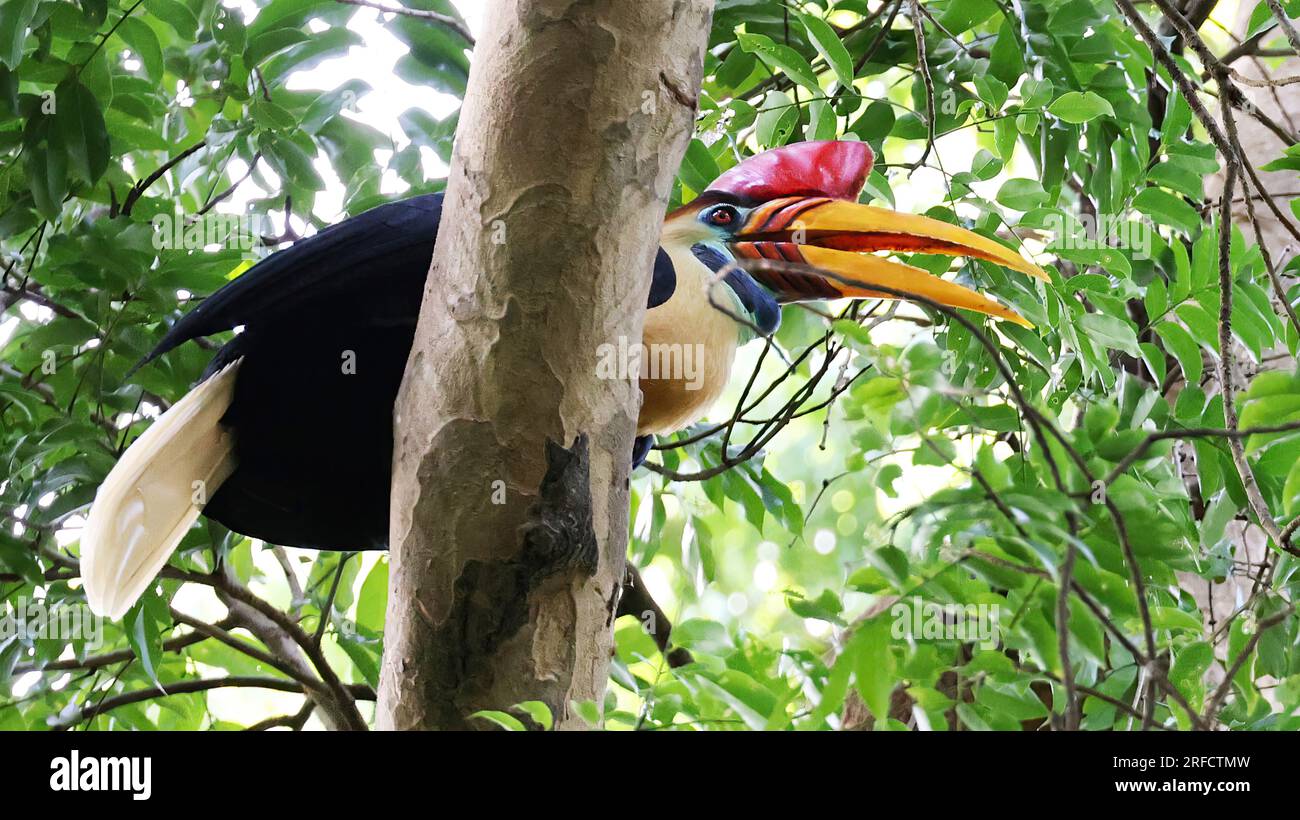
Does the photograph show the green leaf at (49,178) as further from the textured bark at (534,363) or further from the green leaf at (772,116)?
the green leaf at (772,116)

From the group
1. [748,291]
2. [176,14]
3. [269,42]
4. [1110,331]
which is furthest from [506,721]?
[176,14]

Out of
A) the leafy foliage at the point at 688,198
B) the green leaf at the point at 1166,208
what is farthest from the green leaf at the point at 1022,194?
the green leaf at the point at 1166,208

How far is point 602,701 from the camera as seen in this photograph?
1.09 m

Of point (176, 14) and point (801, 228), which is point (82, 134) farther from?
point (801, 228)

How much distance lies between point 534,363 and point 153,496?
1.88 ft

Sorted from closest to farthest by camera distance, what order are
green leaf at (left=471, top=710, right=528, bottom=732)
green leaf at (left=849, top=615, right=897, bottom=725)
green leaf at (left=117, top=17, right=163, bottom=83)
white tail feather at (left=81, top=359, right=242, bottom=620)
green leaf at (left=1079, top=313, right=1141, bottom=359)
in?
green leaf at (left=849, top=615, right=897, bottom=725) < green leaf at (left=471, top=710, right=528, bottom=732) < white tail feather at (left=81, top=359, right=242, bottom=620) < green leaf at (left=1079, top=313, right=1141, bottom=359) < green leaf at (left=117, top=17, right=163, bottom=83)

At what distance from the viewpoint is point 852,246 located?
1.58 m

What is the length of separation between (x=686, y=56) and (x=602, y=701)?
1.95ft

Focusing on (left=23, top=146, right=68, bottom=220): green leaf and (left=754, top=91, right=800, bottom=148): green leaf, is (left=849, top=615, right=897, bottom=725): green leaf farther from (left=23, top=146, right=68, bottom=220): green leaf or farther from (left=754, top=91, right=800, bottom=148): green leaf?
(left=23, top=146, right=68, bottom=220): green leaf

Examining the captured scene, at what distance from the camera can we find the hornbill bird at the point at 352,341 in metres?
1.36

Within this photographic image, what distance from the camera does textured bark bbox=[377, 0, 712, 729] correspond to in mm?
1053

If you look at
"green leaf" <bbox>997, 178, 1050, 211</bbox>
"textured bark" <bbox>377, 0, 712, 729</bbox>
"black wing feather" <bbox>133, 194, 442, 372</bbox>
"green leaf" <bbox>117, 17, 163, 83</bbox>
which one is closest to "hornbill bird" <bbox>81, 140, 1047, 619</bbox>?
"black wing feather" <bbox>133, 194, 442, 372</bbox>
